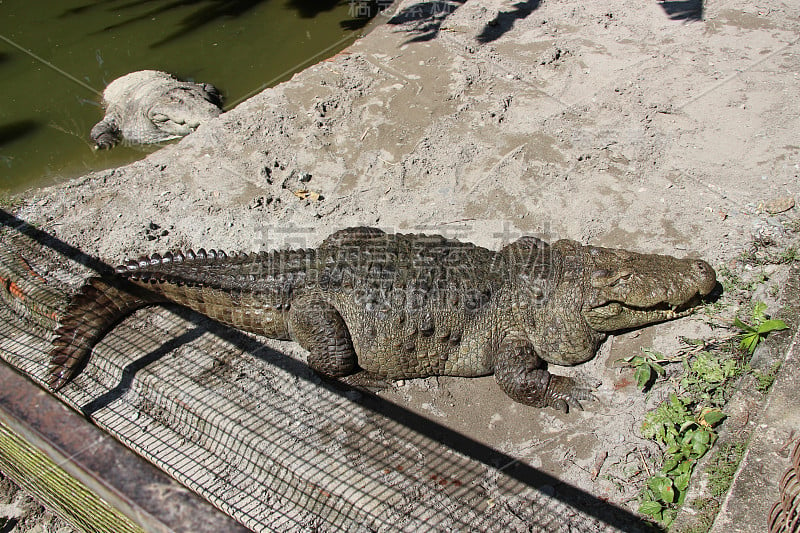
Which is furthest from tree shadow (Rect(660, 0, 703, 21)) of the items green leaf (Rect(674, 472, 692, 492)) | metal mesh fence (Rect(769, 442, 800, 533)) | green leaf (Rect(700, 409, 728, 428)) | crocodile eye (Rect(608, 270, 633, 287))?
metal mesh fence (Rect(769, 442, 800, 533))

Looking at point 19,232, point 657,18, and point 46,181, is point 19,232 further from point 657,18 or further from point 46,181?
point 657,18

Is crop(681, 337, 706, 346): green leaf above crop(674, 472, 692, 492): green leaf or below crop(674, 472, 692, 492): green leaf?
above

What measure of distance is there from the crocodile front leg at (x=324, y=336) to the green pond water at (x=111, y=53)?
4836 mm

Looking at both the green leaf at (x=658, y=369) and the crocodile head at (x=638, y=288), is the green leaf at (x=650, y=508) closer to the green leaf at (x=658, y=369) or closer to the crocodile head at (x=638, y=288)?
the green leaf at (x=658, y=369)

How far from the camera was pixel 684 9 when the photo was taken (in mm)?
7938

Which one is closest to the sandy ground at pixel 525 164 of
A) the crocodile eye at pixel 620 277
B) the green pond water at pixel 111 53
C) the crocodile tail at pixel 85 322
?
the crocodile eye at pixel 620 277

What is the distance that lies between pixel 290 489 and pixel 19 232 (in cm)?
450

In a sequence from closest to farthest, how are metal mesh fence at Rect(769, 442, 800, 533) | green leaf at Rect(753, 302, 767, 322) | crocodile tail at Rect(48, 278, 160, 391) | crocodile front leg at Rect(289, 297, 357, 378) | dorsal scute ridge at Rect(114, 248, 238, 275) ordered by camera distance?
metal mesh fence at Rect(769, 442, 800, 533) < green leaf at Rect(753, 302, 767, 322) < crocodile front leg at Rect(289, 297, 357, 378) < crocodile tail at Rect(48, 278, 160, 391) < dorsal scute ridge at Rect(114, 248, 238, 275)

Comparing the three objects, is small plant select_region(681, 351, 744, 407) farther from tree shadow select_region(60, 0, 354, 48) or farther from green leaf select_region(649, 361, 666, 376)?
tree shadow select_region(60, 0, 354, 48)

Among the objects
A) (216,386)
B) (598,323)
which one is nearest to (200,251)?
(216,386)

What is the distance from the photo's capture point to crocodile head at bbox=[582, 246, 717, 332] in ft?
13.2

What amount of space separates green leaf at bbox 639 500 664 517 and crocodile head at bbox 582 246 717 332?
4.29 ft

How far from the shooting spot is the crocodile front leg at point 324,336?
4254mm

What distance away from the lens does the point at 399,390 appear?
4.36 metres
